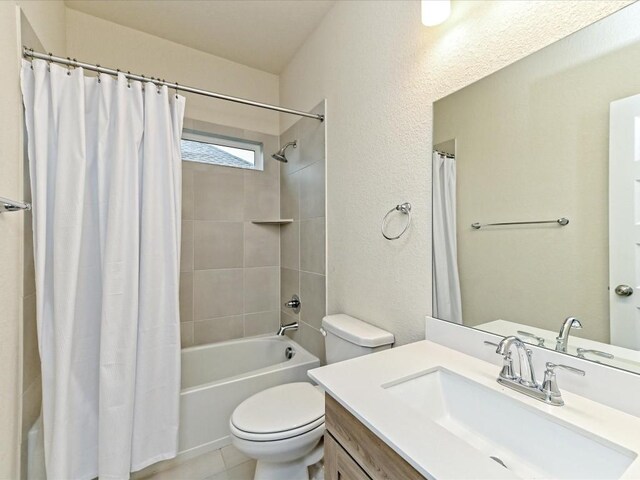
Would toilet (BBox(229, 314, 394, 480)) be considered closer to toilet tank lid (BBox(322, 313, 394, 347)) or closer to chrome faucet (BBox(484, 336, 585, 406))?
toilet tank lid (BBox(322, 313, 394, 347))

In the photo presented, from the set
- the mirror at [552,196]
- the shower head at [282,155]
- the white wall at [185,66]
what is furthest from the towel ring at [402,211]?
the white wall at [185,66]

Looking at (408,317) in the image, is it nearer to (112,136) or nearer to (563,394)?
(563,394)

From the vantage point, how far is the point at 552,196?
83cm

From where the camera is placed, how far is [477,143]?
40.4 inches

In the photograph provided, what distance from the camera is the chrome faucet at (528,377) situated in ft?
2.33

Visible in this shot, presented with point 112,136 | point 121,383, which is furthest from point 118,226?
point 121,383

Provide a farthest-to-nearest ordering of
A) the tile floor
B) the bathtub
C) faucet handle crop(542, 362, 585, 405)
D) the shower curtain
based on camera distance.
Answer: the bathtub → the tile floor → the shower curtain → faucet handle crop(542, 362, 585, 405)

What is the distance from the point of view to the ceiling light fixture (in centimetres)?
102

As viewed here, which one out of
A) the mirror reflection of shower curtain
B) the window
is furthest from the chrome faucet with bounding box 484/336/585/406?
the window

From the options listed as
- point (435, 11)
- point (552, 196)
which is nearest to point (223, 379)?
point (552, 196)

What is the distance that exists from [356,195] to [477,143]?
0.66m

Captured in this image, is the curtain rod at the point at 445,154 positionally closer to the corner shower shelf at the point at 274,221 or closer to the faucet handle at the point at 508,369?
the faucet handle at the point at 508,369

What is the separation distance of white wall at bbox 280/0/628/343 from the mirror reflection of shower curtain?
0.04 m

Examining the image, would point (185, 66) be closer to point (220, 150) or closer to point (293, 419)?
point (220, 150)
